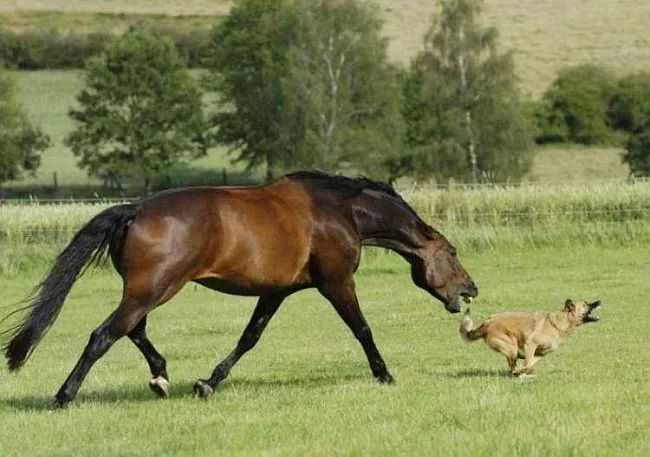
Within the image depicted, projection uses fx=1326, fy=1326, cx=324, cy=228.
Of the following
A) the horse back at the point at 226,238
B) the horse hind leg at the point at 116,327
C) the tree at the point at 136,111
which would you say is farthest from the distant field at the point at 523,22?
the horse hind leg at the point at 116,327

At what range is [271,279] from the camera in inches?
452

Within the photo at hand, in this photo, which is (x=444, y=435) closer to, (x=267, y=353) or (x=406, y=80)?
(x=267, y=353)

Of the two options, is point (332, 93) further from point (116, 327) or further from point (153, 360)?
point (116, 327)

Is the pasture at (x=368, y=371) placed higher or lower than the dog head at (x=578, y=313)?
lower

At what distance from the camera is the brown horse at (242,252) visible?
35.7ft

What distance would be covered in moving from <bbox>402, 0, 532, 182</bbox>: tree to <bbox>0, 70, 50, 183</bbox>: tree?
21.3 metres

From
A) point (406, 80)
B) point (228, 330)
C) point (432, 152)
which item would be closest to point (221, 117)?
point (406, 80)

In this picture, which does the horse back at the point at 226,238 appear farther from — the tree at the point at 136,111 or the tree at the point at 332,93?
the tree at the point at 136,111

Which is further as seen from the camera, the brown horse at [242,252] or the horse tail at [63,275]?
the horse tail at [63,275]

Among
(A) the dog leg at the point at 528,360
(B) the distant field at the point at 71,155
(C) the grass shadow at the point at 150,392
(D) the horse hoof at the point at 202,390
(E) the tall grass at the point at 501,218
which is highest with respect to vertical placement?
(A) the dog leg at the point at 528,360

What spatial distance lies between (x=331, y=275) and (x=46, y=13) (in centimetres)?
9561

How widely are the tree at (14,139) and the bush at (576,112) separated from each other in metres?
28.3

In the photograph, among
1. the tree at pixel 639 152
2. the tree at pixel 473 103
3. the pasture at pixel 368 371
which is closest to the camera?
the pasture at pixel 368 371

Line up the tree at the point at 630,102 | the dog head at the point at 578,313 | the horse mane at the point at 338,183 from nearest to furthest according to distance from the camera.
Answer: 1. the dog head at the point at 578,313
2. the horse mane at the point at 338,183
3. the tree at the point at 630,102
